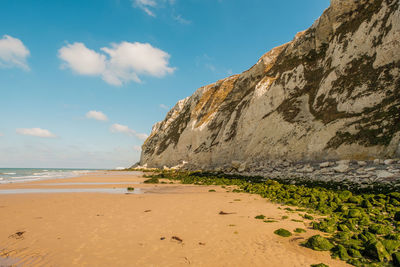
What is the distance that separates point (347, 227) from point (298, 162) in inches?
689

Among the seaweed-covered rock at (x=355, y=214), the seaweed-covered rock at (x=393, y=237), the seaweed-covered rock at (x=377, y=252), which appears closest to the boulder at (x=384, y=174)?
the seaweed-covered rock at (x=355, y=214)

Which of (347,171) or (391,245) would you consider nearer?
(391,245)

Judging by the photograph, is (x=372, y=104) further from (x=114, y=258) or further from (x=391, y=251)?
(x=114, y=258)

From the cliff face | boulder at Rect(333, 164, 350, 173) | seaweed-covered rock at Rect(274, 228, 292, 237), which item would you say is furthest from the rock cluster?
seaweed-covered rock at Rect(274, 228, 292, 237)

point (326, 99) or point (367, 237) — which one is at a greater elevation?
point (326, 99)

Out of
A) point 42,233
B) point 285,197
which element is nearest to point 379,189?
point 285,197

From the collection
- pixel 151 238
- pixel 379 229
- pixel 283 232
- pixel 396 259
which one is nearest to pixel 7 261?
pixel 151 238

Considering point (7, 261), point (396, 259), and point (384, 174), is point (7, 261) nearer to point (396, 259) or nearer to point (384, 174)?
point (396, 259)

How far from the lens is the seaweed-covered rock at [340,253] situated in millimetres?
4514

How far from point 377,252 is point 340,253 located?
2.11ft

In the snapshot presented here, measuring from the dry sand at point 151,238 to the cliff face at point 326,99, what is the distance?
48.6 ft

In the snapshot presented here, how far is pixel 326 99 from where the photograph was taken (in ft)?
80.0

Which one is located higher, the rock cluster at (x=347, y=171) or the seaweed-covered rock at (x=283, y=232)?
the rock cluster at (x=347, y=171)

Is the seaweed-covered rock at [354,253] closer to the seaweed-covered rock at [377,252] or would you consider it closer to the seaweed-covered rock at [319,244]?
the seaweed-covered rock at [377,252]
